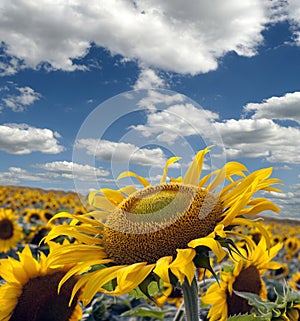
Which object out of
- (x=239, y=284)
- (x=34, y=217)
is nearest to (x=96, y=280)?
(x=239, y=284)

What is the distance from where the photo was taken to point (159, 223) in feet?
7.08

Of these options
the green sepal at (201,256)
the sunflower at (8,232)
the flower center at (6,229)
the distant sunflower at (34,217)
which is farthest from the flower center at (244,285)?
the distant sunflower at (34,217)

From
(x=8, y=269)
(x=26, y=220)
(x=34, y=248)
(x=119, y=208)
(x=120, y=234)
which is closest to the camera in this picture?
(x=120, y=234)

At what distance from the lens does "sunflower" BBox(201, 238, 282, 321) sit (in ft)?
10.1

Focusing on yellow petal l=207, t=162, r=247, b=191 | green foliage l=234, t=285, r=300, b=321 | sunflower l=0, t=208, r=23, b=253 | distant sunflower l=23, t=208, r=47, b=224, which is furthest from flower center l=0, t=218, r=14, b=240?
green foliage l=234, t=285, r=300, b=321

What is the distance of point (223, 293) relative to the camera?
10.3 feet

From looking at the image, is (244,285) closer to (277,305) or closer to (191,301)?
(277,305)

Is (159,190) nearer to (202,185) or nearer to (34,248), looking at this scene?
(202,185)

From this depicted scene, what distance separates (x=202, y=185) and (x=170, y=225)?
523 millimetres

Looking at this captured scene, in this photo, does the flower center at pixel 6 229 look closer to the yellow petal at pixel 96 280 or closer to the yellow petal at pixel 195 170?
the yellow petal at pixel 195 170

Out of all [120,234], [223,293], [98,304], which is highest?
[120,234]

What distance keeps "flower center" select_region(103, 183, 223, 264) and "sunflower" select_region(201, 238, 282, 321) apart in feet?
3.07

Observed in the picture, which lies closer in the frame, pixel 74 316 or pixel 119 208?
pixel 119 208

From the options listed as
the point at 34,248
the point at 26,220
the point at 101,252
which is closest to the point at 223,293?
the point at 101,252
